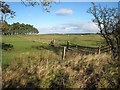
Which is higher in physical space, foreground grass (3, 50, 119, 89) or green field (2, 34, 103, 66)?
foreground grass (3, 50, 119, 89)

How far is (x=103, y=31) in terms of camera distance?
17188 mm

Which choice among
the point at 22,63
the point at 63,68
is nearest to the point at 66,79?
the point at 63,68

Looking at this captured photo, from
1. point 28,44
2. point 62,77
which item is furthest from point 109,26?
point 28,44

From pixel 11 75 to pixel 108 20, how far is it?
6.57 metres

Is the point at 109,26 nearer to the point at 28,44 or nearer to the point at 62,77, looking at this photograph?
the point at 62,77

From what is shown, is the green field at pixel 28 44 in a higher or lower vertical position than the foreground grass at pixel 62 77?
lower

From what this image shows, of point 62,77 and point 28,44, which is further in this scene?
point 28,44

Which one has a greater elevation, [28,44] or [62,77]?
[62,77]

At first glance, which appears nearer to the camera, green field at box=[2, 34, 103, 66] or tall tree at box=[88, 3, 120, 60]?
tall tree at box=[88, 3, 120, 60]

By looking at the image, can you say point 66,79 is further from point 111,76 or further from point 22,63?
point 22,63

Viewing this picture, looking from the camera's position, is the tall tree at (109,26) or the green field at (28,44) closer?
the tall tree at (109,26)

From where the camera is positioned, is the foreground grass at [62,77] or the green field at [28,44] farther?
the green field at [28,44]

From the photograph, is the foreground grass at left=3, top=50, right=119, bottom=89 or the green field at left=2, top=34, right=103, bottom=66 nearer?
the foreground grass at left=3, top=50, right=119, bottom=89

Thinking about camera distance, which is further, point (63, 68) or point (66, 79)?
point (63, 68)
